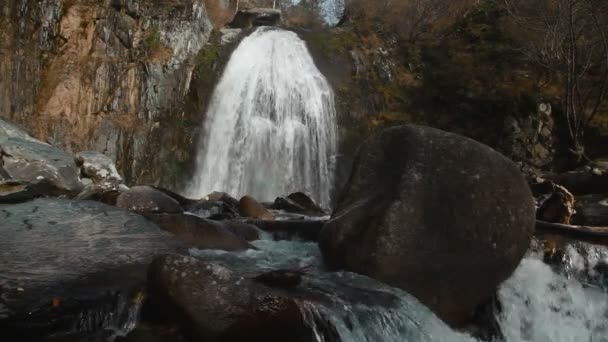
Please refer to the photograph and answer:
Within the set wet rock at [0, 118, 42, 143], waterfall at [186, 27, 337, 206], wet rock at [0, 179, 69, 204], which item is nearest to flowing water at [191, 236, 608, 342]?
wet rock at [0, 179, 69, 204]

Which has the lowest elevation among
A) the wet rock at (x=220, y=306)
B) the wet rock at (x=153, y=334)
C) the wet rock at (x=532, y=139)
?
the wet rock at (x=153, y=334)

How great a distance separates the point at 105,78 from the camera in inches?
653

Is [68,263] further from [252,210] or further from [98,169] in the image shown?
[98,169]

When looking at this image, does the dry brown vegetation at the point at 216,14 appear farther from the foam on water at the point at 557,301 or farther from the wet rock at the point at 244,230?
the foam on water at the point at 557,301

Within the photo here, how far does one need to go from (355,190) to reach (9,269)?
3664 millimetres

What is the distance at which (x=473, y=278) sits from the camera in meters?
5.27

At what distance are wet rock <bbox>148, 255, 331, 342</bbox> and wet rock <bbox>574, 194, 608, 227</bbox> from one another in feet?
22.0

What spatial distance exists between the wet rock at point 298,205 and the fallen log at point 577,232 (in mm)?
5417

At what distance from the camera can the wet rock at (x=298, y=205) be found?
11.8m

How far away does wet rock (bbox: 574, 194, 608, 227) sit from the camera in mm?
8553

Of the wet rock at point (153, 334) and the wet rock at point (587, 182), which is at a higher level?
the wet rock at point (587, 182)

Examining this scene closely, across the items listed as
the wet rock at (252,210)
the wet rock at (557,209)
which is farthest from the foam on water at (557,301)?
the wet rock at (252,210)

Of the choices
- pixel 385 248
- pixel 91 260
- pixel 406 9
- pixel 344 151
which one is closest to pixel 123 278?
pixel 91 260

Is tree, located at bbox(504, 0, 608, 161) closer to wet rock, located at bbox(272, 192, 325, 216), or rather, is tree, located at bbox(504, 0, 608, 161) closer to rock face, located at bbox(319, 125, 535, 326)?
wet rock, located at bbox(272, 192, 325, 216)
